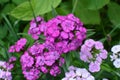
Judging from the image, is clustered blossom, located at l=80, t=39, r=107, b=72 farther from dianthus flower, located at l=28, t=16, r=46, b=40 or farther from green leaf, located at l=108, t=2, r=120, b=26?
green leaf, located at l=108, t=2, r=120, b=26

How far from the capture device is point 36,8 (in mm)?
1921

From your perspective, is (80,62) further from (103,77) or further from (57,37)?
(57,37)

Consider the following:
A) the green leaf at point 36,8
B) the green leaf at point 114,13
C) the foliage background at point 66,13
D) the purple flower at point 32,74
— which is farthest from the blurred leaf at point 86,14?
the purple flower at point 32,74

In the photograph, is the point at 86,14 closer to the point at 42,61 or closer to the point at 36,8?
the point at 36,8

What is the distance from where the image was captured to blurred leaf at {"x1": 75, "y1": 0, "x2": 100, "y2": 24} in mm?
2193

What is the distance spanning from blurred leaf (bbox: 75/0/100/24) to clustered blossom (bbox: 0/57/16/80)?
1.73 feet

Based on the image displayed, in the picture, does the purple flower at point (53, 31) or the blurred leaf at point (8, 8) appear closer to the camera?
the purple flower at point (53, 31)

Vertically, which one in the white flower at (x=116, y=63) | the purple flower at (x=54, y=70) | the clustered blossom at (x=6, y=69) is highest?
the purple flower at (x=54, y=70)

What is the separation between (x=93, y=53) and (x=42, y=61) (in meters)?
0.19

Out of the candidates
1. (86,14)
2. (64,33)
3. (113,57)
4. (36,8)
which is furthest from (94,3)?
(64,33)

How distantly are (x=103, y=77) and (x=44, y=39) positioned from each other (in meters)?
0.32

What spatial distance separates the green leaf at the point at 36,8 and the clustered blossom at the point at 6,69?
25 centimetres

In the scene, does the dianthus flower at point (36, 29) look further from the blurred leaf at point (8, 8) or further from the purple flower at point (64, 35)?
the blurred leaf at point (8, 8)

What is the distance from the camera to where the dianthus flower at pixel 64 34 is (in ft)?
5.11
